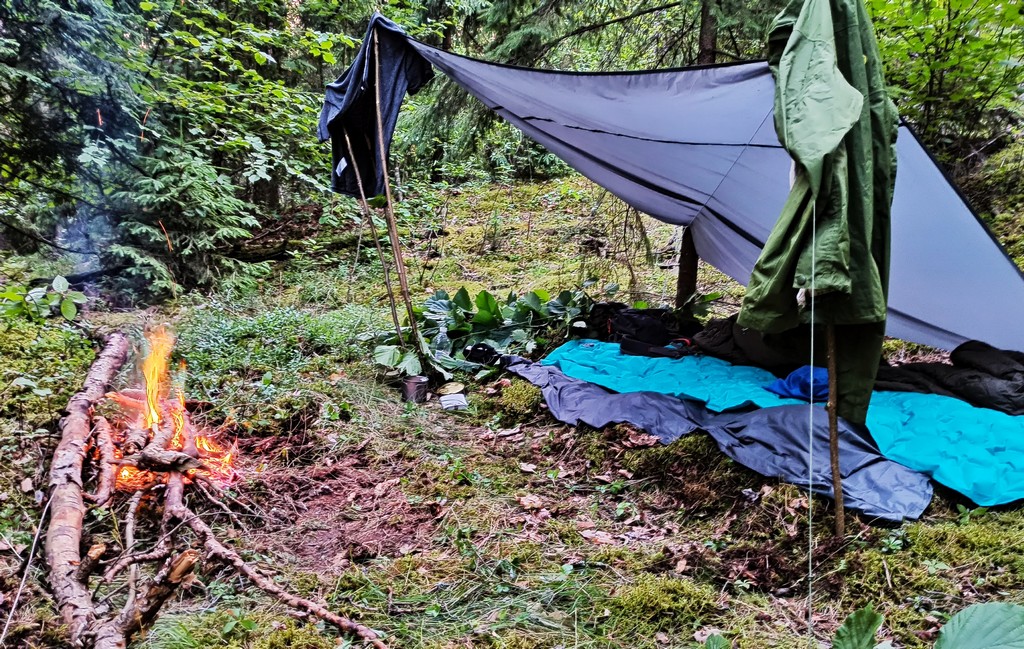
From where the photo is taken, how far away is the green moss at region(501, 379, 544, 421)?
363 centimetres

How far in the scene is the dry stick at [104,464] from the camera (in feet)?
8.04

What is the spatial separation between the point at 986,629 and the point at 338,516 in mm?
2485

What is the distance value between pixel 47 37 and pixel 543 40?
352cm

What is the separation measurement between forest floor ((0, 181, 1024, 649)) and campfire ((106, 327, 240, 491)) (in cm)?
13

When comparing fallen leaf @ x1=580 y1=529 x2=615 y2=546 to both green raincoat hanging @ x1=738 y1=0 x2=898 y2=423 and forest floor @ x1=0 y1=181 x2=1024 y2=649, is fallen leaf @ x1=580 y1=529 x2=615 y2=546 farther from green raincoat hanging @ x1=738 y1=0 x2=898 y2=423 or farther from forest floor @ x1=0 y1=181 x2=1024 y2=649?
green raincoat hanging @ x1=738 y1=0 x2=898 y2=423

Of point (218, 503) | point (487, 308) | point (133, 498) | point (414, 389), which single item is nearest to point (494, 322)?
point (487, 308)

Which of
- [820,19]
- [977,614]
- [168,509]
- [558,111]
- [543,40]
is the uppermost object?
[543,40]

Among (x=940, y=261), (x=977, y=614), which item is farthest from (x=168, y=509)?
(x=940, y=261)

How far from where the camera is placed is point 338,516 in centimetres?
266

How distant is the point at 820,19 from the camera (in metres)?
1.88

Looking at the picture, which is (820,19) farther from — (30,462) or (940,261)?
(30,462)

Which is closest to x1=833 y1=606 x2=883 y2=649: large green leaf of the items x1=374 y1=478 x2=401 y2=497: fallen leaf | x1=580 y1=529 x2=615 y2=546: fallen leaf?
x1=580 y1=529 x2=615 y2=546: fallen leaf

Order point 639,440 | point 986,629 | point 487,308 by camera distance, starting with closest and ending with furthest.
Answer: point 986,629 → point 639,440 → point 487,308

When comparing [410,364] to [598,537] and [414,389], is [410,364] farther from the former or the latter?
[598,537]
